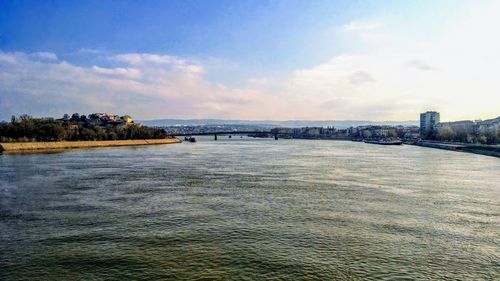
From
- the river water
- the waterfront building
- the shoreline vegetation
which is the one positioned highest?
the waterfront building

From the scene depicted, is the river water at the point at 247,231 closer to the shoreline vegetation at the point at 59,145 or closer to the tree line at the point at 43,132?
the shoreline vegetation at the point at 59,145

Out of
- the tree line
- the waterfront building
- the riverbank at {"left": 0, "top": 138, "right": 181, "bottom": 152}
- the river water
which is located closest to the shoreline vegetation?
the riverbank at {"left": 0, "top": 138, "right": 181, "bottom": 152}

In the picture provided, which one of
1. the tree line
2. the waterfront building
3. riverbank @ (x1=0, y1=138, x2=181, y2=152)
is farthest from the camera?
the waterfront building

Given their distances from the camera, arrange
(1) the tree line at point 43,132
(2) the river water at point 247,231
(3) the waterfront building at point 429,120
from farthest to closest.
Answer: (3) the waterfront building at point 429,120 → (1) the tree line at point 43,132 → (2) the river water at point 247,231

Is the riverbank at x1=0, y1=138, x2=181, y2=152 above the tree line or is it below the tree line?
below

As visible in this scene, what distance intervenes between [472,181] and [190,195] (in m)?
17.4

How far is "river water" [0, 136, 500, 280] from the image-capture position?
9.87 m

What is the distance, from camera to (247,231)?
13.0 m

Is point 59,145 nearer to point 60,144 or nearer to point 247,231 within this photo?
point 60,144

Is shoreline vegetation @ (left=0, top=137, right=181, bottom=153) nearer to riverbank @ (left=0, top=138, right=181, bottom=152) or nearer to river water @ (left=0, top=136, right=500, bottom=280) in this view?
riverbank @ (left=0, top=138, right=181, bottom=152)

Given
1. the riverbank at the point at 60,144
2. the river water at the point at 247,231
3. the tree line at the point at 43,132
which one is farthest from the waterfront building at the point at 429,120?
the river water at the point at 247,231

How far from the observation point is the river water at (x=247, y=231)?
9867 millimetres

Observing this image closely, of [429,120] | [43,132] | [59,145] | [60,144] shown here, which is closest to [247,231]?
[59,145]

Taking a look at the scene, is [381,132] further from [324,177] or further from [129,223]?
[129,223]
